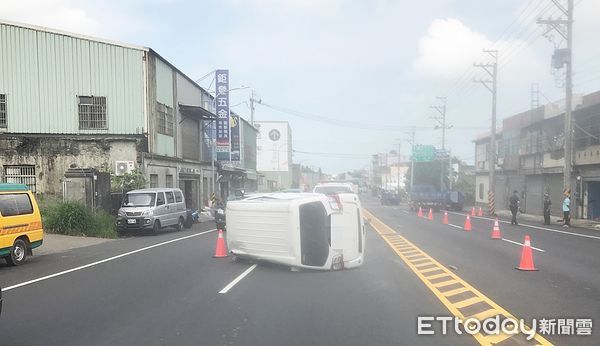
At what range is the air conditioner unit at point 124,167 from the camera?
1008 inches

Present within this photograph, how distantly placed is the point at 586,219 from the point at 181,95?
2629cm

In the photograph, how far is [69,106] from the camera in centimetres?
2644

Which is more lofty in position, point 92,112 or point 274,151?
point 92,112

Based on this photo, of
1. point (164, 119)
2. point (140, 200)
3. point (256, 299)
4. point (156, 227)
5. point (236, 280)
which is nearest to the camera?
point (256, 299)

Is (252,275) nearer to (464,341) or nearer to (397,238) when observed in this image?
(464,341)

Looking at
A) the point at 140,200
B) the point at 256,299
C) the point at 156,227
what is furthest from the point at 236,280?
the point at 140,200

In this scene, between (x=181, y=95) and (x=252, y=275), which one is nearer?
(x=252, y=275)

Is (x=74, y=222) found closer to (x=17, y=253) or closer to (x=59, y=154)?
(x=59, y=154)

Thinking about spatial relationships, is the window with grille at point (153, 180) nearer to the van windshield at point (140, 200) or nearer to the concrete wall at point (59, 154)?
the concrete wall at point (59, 154)

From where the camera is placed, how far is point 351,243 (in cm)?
1074

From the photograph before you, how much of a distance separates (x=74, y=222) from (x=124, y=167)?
613 centimetres

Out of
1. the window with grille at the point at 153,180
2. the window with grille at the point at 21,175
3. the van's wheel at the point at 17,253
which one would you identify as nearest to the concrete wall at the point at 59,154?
the window with grille at the point at 21,175

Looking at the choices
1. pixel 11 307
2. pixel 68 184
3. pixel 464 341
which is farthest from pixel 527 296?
pixel 68 184

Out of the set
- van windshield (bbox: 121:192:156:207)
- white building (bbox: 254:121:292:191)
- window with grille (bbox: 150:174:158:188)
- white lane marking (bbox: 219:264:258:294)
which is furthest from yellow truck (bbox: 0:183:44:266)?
white building (bbox: 254:121:292:191)
